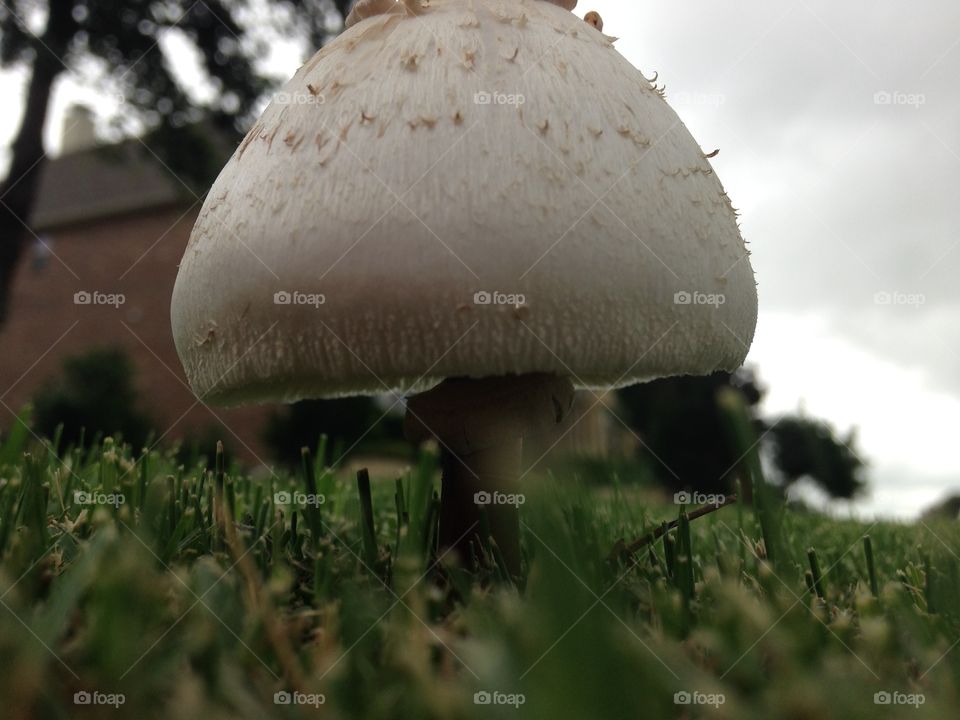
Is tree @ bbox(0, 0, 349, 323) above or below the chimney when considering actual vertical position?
below

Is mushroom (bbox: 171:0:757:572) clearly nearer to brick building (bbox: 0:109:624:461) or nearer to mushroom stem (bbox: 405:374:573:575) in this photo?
mushroom stem (bbox: 405:374:573:575)

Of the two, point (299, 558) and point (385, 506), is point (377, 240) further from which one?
point (385, 506)

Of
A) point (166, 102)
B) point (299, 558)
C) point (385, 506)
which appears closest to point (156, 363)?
point (166, 102)

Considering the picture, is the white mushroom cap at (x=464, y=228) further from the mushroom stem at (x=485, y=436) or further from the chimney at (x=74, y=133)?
the chimney at (x=74, y=133)

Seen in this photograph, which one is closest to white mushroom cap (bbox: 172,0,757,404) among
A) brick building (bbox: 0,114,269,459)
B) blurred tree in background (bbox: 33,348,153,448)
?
blurred tree in background (bbox: 33,348,153,448)

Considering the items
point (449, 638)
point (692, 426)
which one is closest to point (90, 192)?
point (692, 426)

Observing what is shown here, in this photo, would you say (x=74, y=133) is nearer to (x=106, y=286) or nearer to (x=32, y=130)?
(x=106, y=286)

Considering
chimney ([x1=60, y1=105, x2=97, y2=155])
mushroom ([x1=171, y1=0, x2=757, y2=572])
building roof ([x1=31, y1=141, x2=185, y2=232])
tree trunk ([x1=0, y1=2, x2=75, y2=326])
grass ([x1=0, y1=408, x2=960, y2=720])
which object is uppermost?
chimney ([x1=60, y1=105, x2=97, y2=155])
